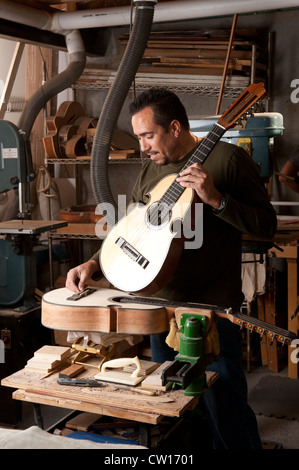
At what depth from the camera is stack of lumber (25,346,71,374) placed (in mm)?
1966

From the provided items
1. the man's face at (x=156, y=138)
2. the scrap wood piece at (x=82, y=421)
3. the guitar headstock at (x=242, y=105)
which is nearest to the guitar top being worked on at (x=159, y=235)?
the guitar headstock at (x=242, y=105)

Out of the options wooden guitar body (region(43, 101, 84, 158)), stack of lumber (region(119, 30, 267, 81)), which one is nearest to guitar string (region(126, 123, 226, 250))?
stack of lumber (region(119, 30, 267, 81))

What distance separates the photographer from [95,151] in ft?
9.90

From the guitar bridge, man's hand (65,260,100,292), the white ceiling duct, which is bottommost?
man's hand (65,260,100,292)

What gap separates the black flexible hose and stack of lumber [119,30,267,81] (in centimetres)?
133

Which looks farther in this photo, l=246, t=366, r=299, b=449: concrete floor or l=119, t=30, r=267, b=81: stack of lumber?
l=119, t=30, r=267, b=81: stack of lumber

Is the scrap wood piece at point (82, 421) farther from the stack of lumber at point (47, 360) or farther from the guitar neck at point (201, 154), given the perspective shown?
the guitar neck at point (201, 154)

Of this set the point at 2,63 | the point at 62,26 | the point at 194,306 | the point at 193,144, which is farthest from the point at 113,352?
the point at 2,63

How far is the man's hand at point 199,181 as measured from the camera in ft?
6.01

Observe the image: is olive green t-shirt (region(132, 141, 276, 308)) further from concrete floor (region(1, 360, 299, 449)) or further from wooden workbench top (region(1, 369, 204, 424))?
concrete floor (region(1, 360, 299, 449))

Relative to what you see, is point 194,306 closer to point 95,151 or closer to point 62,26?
point 95,151

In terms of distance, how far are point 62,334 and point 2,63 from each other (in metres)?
2.19

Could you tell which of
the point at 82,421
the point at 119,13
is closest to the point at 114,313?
the point at 82,421

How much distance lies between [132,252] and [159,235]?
0.40 ft
